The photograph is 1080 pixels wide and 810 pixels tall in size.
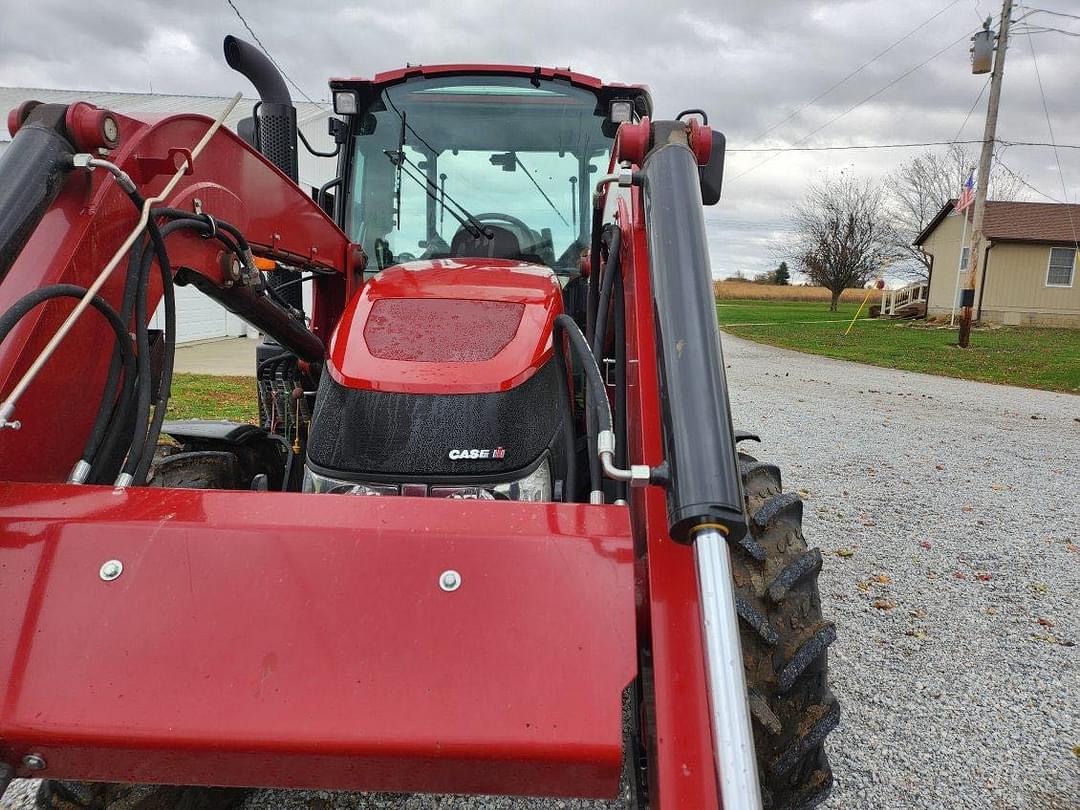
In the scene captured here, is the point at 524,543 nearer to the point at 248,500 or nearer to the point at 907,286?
the point at 248,500

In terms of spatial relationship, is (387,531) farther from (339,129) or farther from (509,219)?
(339,129)

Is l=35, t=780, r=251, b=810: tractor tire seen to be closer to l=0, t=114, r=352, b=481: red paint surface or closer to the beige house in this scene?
l=0, t=114, r=352, b=481: red paint surface

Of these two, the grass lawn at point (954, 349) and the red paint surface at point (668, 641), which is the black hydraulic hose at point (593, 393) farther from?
the grass lawn at point (954, 349)

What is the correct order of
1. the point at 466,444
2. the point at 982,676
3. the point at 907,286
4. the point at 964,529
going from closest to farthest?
the point at 466,444
the point at 982,676
the point at 964,529
the point at 907,286

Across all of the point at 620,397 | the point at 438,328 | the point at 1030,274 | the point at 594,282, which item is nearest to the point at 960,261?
the point at 1030,274

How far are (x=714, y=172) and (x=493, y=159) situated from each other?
4.79ft

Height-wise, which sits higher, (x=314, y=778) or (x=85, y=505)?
(x=85, y=505)

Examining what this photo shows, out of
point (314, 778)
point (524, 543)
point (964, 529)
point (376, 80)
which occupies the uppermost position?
point (376, 80)

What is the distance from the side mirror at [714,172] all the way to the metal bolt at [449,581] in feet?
4.02

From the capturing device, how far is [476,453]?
209 cm

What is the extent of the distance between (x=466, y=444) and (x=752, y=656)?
0.87m

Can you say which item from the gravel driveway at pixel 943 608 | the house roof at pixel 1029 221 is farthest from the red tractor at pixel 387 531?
the house roof at pixel 1029 221

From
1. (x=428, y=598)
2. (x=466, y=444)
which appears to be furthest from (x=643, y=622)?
(x=466, y=444)

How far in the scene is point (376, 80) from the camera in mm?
3354
